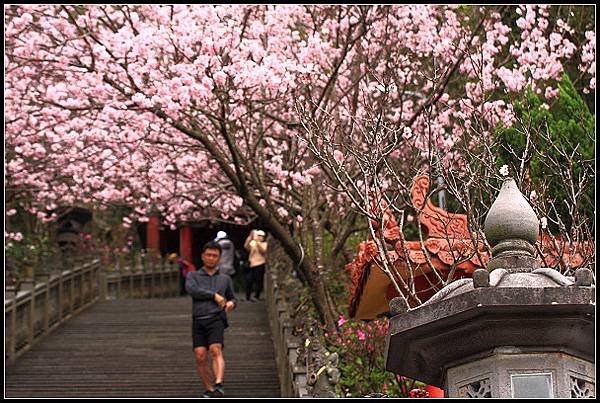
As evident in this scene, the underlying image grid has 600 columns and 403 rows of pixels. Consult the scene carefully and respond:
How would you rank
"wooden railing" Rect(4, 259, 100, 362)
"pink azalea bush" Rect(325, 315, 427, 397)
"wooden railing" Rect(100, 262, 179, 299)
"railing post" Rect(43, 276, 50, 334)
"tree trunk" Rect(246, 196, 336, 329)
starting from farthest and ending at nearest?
1. "wooden railing" Rect(100, 262, 179, 299)
2. "railing post" Rect(43, 276, 50, 334)
3. "wooden railing" Rect(4, 259, 100, 362)
4. "tree trunk" Rect(246, 196, 336, 329)
5. "pink azalea bush" Rect(325, 315, 427, 397)

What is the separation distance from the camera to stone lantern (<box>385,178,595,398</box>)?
456cm

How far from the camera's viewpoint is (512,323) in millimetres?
4707

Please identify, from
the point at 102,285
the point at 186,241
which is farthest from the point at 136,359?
the point at 186,241

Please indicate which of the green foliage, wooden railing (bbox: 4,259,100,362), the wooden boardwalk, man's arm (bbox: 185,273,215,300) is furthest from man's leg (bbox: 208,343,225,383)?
wooden railing (bbox: 4,259,100,362)

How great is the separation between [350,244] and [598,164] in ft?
36.5

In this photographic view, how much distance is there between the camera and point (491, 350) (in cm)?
485

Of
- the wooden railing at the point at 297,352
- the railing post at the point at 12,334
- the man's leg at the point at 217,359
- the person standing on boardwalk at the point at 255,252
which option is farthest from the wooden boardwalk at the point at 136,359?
the man's leg at the point at 217,359

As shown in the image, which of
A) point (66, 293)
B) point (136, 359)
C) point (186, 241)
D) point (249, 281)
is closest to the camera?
point (136, 359)

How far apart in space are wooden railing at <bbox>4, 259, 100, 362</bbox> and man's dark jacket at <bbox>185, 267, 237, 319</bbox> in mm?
5245

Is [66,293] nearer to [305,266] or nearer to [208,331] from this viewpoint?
[305,266]

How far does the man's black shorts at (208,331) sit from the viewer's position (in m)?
10.9

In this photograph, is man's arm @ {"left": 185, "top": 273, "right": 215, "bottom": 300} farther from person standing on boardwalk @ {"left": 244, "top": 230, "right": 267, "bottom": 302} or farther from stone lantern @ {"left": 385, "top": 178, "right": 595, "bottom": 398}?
person standing on boardwalk @ {"left": 244, "top": 230, "right": 267, "bottom": 302}

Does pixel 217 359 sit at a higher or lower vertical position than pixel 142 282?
lower

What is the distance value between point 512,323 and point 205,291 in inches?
255
